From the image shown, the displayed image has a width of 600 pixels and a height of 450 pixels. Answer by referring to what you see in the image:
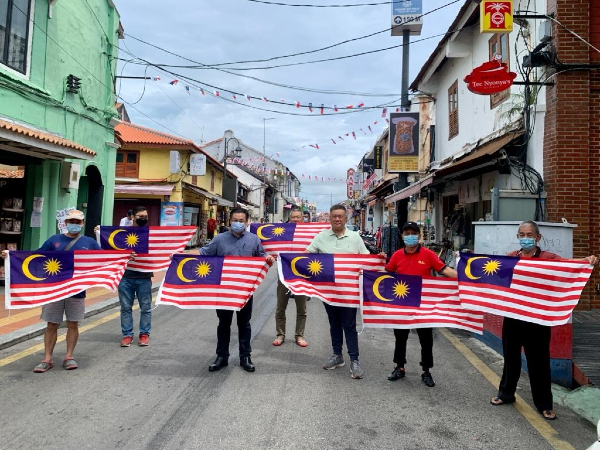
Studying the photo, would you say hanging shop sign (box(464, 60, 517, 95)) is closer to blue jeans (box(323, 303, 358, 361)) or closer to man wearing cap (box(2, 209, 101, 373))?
blue jeans (box(323, 303, 358, 361))

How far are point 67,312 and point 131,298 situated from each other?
1.03 m

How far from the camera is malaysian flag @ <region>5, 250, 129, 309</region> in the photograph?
5.14 m

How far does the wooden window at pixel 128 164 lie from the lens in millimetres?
24875

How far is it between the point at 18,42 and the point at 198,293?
847 cm

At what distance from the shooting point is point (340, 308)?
17.2 ft

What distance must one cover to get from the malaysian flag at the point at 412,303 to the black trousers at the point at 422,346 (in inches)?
3.8

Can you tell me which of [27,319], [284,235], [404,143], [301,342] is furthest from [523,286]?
[404,143]

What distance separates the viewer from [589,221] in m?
7.75

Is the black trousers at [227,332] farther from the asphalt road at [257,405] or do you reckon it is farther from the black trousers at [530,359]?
the black trousers at [530,359]

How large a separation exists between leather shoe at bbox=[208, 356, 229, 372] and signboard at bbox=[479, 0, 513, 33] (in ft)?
23.4

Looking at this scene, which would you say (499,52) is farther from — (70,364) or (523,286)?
(70,364)

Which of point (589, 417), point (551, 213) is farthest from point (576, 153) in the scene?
point (589, 417)

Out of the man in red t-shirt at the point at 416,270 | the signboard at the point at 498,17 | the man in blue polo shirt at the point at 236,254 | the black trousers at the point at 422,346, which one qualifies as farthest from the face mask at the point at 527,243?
the signboard at the point at 498,17

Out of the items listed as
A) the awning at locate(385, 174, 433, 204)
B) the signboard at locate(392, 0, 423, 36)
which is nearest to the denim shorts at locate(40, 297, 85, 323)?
the awning at locate(385, 174, 433, 204)
